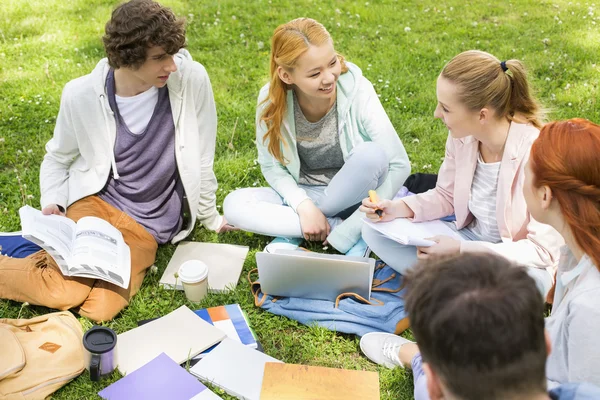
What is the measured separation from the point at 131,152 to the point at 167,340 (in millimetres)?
1142

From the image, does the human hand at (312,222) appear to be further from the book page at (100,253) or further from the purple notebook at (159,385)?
the purple notebook at (159,385)

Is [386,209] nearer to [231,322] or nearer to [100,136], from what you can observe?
[231,322]

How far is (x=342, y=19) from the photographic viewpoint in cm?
647

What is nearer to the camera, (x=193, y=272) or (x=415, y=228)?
(x=193, y=272)

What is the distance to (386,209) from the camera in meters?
3.32

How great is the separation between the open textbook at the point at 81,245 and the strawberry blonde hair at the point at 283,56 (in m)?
1.06

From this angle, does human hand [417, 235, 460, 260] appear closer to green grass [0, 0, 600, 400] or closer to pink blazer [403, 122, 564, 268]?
pink blazer [403, 122, 564, 268]

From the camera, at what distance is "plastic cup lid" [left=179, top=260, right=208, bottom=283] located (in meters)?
3.14

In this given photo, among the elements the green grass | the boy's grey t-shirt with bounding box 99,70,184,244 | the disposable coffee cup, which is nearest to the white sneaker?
the green grass

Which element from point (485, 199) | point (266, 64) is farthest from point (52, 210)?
point (266, 64)

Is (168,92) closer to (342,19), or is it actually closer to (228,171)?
(228,171)

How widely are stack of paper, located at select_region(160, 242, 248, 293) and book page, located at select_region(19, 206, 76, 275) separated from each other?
1.77 feet

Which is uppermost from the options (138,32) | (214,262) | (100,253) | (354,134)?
(138,32)

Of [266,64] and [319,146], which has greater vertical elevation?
[319,146]
